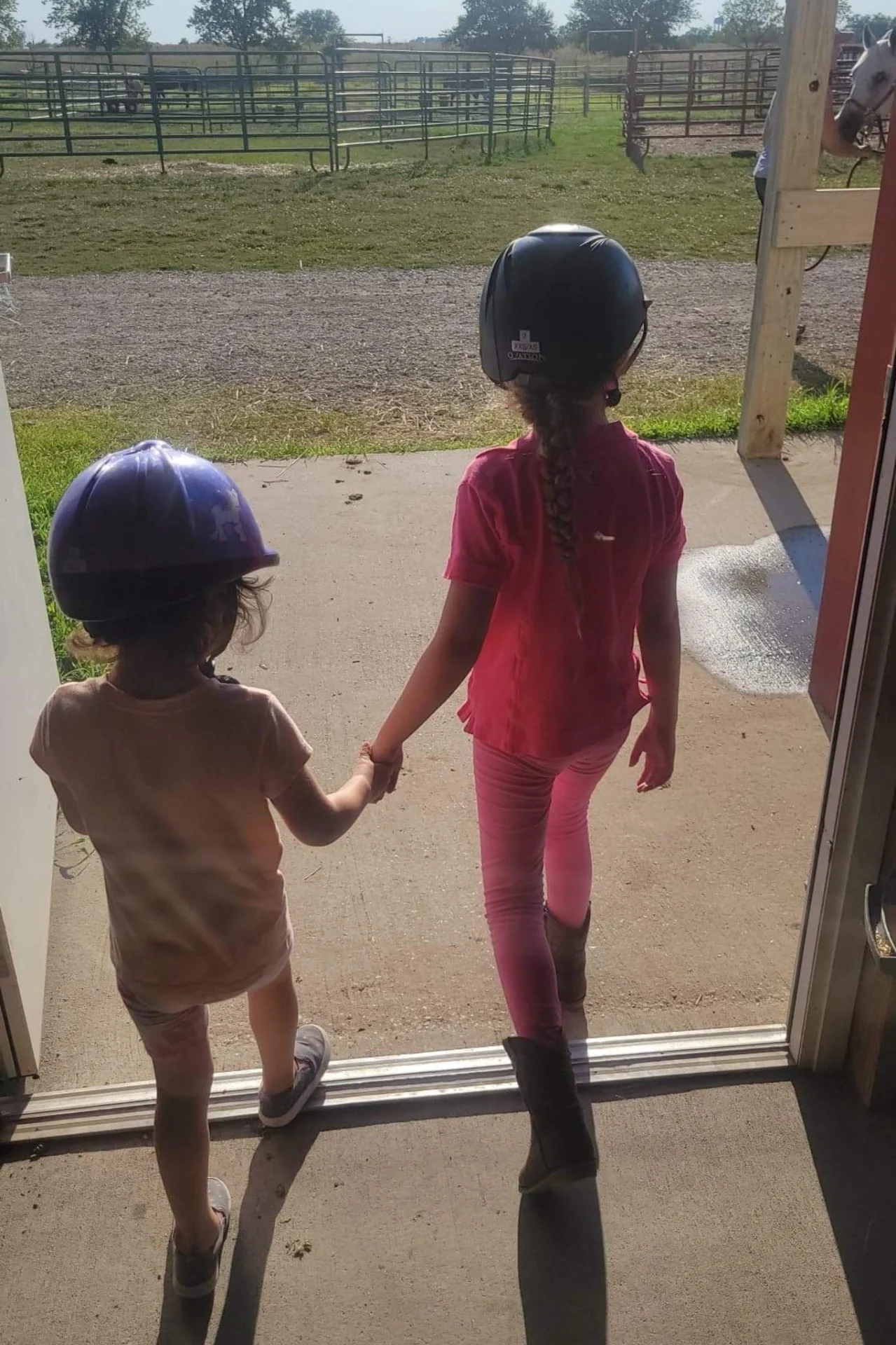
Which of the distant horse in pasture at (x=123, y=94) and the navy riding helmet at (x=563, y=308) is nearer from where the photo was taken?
the navy riding helmet at (x=563, y=308)

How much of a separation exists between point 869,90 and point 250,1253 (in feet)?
16.9

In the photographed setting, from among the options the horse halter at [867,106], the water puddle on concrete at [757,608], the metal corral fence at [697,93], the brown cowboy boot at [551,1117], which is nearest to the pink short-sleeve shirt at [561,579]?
the brown cowboy boot at [551,1117]

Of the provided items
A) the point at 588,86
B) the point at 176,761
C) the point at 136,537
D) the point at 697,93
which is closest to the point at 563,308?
the point at 136,537

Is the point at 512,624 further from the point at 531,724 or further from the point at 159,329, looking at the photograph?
the point at 159,329

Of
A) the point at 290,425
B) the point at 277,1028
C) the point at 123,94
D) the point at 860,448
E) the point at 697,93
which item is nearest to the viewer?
the point at 277,1028

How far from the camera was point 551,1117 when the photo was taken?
153 centimetres

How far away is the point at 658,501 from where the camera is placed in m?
1.48

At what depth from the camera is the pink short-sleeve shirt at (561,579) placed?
143cm

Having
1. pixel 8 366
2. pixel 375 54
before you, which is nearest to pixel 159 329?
pixel 8 366

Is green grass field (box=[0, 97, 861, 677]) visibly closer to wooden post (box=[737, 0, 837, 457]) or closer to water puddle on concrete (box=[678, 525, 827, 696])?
wooden post (box=[737, 0, 837, 457])

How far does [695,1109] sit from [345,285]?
8789 millimetres

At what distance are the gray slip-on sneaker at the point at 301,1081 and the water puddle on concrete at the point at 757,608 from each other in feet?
5.68

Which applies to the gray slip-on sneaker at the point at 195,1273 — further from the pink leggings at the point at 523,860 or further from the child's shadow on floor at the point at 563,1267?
the pink leggings at the point at 523,860

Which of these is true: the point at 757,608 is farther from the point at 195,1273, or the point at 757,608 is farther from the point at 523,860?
the point at 195,1273
